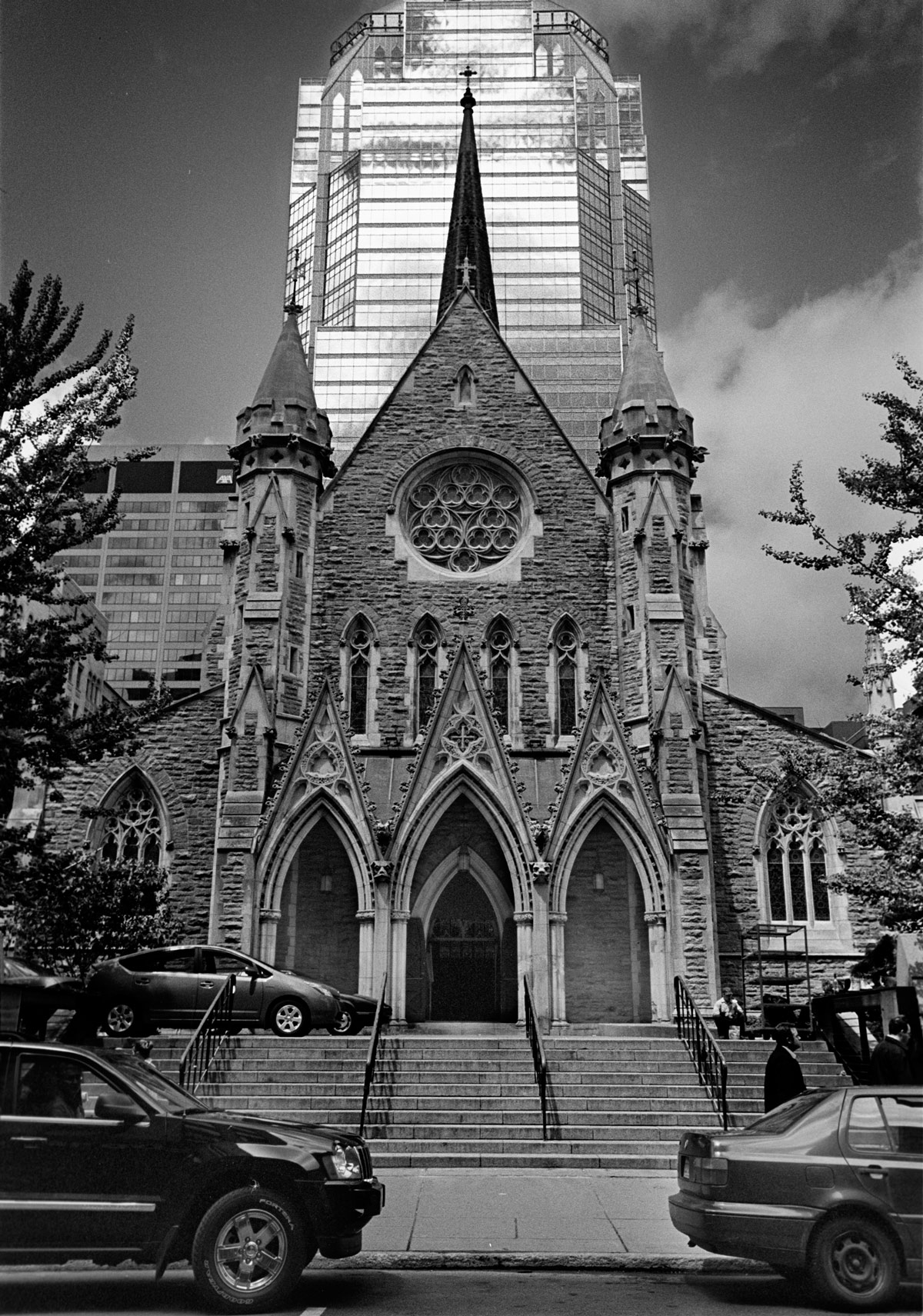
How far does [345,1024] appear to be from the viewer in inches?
738

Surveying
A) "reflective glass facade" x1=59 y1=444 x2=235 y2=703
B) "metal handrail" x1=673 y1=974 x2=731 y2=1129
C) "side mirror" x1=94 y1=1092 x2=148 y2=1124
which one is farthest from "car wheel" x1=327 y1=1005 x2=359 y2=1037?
"reflective glass facade" x1=59 y1=444 x2=235 y2=703

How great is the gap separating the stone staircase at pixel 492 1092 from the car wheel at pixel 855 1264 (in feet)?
20.4

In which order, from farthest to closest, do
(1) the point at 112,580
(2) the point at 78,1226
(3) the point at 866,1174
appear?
1. (1) the point at 112,580
2. (3) the point at 866,1174
3. (2) the point at 78,1226

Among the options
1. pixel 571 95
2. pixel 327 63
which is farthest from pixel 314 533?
pixel 327 63

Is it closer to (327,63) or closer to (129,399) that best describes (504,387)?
(129,399)

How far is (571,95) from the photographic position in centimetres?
6662

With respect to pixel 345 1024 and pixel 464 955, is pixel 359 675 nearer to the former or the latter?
pixel 464 955

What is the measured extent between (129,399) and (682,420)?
15310 mm

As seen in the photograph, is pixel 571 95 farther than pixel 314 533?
Yes

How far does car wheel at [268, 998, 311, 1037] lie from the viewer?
18.0 meters

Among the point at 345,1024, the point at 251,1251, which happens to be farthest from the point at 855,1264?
the point at 345,1024

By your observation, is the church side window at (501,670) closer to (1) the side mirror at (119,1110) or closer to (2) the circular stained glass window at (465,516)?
(2) the circular stained glass window at (465,516)

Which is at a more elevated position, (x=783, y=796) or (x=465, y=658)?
(x=465, y=658)

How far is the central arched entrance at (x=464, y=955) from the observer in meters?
24.1
